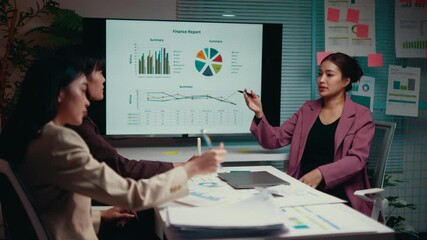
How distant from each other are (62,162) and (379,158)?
166 cm

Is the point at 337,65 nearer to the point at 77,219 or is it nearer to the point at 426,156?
the point at 426,156

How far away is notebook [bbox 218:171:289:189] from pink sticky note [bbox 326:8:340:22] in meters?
1.68

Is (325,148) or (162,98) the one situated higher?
(162,98)

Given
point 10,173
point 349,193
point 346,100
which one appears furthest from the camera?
point 346,100

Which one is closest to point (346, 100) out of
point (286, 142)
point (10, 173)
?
point (286, 142)

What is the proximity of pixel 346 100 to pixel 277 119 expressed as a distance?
51cm

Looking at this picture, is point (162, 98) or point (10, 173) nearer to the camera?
point (10, 173)

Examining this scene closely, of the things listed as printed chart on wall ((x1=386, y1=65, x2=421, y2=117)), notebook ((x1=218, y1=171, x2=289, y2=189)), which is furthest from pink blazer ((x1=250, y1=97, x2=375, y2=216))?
printed chart on wall ((x1=386, y1=65, x2=421, y2=117))

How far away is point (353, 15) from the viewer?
3.31m

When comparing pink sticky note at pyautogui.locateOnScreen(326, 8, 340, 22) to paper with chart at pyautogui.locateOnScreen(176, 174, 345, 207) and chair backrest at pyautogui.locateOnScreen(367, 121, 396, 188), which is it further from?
paper with chart at pyautogui.locateOnScreen(176, 174, 345, 207)

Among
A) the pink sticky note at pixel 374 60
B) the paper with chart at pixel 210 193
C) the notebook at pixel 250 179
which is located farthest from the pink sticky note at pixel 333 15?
the paper with chart at pixel 210 193

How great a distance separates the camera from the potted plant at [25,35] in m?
2.79

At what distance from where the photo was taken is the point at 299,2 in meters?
3.36

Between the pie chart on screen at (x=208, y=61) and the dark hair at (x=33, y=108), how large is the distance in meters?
1.71
